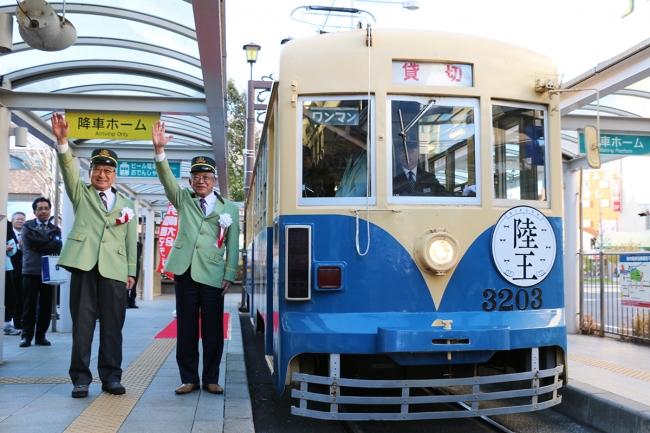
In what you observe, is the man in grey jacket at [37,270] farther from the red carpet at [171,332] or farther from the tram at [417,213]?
the tram at [417,213]

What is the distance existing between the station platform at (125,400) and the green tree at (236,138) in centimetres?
2047

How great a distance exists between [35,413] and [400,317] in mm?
2646

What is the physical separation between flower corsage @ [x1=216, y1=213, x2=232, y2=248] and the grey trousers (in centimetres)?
86

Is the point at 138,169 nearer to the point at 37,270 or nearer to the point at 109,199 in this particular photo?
the point at 37,270

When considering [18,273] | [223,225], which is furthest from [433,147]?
[18,273]

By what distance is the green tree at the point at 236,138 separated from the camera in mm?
28172

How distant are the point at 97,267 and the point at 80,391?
3.18 ft

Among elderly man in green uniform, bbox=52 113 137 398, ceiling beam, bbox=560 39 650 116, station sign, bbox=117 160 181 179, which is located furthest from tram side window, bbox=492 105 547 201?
station sign, bbox=117 160 181 179

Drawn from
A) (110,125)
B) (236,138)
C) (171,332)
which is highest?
(236,138)

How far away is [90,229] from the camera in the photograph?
5270mm

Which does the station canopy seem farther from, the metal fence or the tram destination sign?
the metal fence

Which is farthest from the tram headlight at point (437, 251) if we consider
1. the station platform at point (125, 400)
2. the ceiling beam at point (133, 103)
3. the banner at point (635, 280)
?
the banner at point (635, 280)

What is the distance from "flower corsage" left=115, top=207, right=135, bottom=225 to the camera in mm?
5402

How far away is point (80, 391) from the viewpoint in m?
5.14
